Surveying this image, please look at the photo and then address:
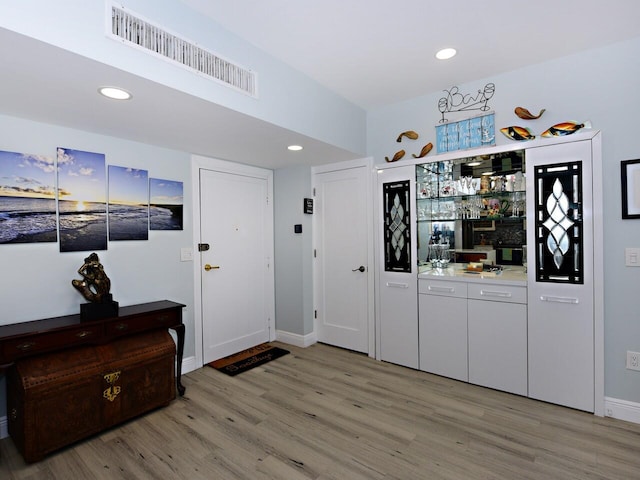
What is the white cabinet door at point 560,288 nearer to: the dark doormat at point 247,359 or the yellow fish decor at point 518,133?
the yellow fish decor at point 518,133

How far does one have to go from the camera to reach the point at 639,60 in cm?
245

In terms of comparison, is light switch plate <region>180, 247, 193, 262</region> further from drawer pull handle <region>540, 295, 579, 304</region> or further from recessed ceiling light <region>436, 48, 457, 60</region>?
drawer pull handle <region>540, 295, 579, 304</region>

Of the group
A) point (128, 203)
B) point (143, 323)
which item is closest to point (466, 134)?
point (128, 203)

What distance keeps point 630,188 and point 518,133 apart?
33.7 inches

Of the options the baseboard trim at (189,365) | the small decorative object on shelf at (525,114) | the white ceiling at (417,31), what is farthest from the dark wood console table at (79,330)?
the small decorative object on shelf at (525,114)

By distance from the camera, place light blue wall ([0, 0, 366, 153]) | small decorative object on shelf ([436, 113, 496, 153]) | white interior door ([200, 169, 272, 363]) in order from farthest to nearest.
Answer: white interior door ([200, 169, 272, 363]) < small decorative object on shelf ([436, 113, 496, 153]) < light blue wall ([0, 0, 366, 153])

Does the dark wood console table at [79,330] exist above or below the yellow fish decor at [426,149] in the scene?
below

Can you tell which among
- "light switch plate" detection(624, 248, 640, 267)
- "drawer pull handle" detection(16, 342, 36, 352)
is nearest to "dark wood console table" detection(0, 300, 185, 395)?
"drawer pull handle" detection(16, 342, 36, 352)

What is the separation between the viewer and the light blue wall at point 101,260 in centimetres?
242

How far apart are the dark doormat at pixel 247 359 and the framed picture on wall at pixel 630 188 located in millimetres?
3315

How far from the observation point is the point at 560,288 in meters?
2.66

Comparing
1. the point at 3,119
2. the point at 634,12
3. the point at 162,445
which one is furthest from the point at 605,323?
the point at 3,119

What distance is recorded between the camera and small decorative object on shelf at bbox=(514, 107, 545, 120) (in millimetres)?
2807

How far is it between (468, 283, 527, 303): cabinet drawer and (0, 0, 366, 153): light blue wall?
180 centimetres
